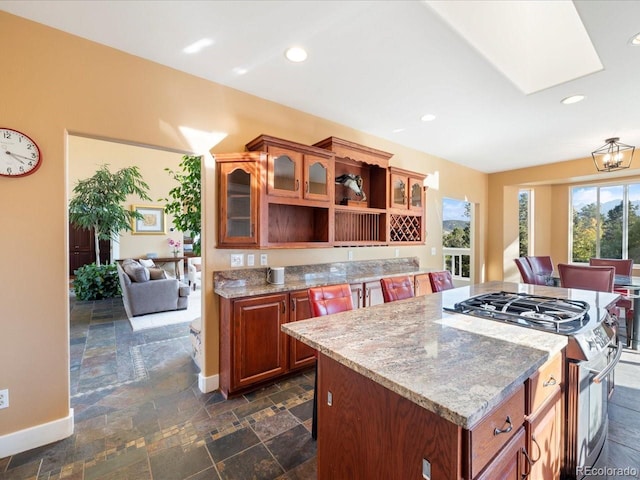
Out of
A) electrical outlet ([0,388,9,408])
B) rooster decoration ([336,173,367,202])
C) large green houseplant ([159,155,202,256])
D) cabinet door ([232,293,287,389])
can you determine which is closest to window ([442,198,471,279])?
rooster decoration ([336,173,367,202])

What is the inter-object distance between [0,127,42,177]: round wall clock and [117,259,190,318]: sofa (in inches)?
129

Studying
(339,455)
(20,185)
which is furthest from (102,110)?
(339,455)

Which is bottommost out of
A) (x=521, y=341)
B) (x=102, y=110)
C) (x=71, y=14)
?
(x=521, y=341)

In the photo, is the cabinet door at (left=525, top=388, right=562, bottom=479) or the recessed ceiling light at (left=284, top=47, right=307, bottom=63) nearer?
the cabinet door at (left=525, top=388, right=562, bottom=479)

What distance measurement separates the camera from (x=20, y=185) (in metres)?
1.89

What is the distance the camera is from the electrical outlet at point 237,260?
2798mm

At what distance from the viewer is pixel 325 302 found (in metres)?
1.99

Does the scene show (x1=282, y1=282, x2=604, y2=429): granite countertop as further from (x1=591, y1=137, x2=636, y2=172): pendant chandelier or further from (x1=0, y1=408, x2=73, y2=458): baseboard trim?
(x1=591, y1=137, x2=636, y2=172): pendant chandelier

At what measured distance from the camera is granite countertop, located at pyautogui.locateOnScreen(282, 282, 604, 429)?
88cm

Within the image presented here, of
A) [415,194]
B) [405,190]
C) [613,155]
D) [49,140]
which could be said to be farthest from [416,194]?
[49,140]

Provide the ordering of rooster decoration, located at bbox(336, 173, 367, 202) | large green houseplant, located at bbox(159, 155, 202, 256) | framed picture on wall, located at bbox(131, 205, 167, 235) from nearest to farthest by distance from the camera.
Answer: large green houseplant, located at bbox(159, 155, 202, 256) → rooster decoration, located at bbox(336, 173, 367, 202) → framed picture on wall, located at bbox(131, 205, 167, 235)

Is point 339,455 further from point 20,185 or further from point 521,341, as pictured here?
point 20,185

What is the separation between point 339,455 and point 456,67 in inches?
113

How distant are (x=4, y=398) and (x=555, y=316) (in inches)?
134
